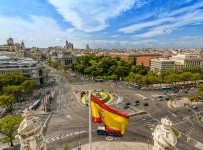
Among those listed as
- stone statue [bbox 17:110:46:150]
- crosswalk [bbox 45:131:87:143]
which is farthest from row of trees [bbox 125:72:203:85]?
stone statue [bbox 17:110:46:150]

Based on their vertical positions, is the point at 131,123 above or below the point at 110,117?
below

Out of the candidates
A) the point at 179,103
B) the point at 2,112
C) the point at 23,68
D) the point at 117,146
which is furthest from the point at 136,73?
the point at 117,146

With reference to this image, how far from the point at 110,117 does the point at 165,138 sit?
188 inches

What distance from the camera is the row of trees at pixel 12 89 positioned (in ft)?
238

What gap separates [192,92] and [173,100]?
67.8 ft

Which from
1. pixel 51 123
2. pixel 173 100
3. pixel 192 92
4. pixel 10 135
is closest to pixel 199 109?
pixel 173 100

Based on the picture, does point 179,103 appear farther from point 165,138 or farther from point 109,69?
point 109,69

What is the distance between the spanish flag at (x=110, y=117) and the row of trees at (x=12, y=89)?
5893 centimetres

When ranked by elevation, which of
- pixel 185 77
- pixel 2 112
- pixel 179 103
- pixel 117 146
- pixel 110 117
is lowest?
pixel 2 112

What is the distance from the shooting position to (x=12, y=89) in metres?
81.3

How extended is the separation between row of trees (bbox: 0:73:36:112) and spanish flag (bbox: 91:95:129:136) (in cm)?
5893

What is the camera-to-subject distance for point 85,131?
53.3m

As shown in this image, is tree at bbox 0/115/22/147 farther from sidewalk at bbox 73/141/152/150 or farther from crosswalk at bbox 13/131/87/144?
sidewalk at bbox 73/141/152/150

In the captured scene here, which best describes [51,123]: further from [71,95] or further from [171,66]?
[171,66]
